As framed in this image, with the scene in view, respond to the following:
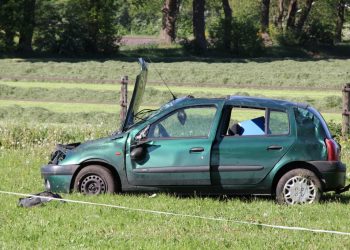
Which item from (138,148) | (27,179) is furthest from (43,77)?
(138,148)

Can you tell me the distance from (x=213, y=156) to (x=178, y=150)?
1.56 feet

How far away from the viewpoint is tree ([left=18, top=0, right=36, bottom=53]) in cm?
4544

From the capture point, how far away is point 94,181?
11023 millimetres

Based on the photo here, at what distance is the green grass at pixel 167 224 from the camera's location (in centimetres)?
813

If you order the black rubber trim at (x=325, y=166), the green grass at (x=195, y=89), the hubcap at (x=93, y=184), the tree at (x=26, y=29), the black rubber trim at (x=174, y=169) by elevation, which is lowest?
the hubcap at (x=93, y=184)

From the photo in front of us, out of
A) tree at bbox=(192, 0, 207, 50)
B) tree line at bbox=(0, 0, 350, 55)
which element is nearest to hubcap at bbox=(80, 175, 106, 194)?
tree line at bbox=(0, 0, 350, 55)

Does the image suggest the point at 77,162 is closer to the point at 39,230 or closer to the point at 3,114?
the point at 39,230

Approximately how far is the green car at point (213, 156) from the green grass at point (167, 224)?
0.81 ft

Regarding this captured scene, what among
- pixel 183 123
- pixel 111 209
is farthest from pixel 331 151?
pixel 111 209

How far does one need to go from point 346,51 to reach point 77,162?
4602 cm

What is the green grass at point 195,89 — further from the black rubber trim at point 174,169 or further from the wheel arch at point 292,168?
the wheel arch at point 292,168

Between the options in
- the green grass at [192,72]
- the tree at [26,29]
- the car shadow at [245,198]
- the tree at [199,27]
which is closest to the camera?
the car shadow at [245,198]

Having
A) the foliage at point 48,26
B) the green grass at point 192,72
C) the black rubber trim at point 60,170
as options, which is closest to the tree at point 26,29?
the foliage at point 48,26

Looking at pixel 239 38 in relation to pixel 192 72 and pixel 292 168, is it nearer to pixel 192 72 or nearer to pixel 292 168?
pixel 192 72
